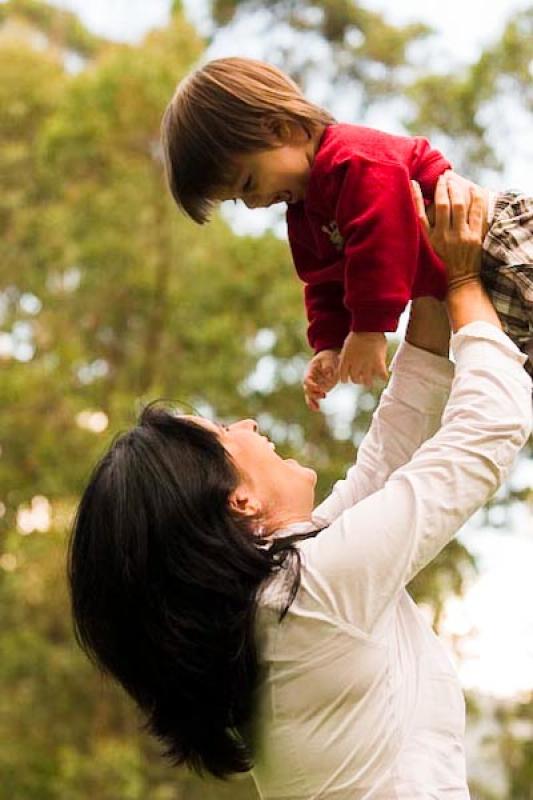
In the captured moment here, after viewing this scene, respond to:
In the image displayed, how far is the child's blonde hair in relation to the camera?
4.98 ft

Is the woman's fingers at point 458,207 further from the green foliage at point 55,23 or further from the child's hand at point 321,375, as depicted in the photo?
the green foliage at point 55,23

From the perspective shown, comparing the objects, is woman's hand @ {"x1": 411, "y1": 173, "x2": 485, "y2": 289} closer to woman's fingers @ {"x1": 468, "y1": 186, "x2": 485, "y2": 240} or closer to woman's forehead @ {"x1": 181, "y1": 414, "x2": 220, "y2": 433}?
woman's fingers @ {"x1": 468, "y1": 186, "x2": 485, "y2": 240}

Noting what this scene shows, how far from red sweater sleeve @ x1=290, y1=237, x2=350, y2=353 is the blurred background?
5194mm

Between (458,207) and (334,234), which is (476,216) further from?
(334,234)

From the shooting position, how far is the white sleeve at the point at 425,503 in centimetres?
128

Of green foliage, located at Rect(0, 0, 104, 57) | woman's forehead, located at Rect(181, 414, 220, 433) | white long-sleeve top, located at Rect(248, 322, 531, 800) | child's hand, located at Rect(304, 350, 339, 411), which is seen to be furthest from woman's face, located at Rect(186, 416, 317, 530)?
green foliage, located at Rect(0, 0, 104, 57)

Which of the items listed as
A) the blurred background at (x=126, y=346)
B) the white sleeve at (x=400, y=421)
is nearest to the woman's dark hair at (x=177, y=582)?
the white sleeve at (x=400, y=421)

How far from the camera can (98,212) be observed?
24.5 ft

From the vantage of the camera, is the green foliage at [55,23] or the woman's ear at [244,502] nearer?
the woman's ear at [244,502]

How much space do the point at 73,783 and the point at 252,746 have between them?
5.84 meters

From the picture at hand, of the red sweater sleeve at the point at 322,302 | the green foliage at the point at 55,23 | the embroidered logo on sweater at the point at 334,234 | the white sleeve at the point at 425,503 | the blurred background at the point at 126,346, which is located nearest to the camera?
the white sleeve at the point at 425,503

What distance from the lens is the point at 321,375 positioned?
1.70 metres

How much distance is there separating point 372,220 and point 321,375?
31cm

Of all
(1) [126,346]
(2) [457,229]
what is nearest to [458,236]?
(2) [457,229]
